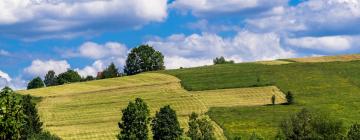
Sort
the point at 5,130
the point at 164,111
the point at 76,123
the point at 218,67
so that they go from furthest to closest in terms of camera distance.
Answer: the point at 218,67
the point at 76,123
the point at 164,111
the point at 5,130

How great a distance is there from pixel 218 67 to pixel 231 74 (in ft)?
70.0

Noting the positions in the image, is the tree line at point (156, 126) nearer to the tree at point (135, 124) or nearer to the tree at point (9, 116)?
the tree at point (135, 124)

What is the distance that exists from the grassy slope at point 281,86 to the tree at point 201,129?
3.69 m

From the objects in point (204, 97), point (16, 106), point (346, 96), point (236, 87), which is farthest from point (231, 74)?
point (16, 106)

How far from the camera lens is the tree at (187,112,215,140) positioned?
110 meters

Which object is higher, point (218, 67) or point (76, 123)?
point (218, 67)

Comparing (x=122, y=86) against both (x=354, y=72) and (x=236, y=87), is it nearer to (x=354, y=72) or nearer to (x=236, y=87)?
(x=236, y=87)

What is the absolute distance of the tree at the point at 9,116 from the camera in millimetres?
35000

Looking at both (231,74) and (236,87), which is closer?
(236,87)

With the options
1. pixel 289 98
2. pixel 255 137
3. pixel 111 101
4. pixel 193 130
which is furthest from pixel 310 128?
pixel 111 101

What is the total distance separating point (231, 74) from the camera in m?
178

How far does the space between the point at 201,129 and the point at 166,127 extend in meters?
6.19

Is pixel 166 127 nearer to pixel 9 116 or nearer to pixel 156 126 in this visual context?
pixel 156 126

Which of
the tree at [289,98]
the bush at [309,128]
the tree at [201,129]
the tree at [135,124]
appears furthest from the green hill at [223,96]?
the tree at [135,124]
